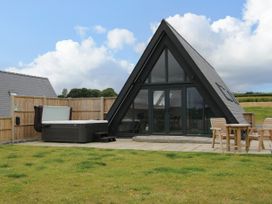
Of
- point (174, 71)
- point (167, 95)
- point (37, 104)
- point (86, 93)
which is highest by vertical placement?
point (86, 93)

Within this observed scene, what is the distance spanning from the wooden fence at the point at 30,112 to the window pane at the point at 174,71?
10.6ft

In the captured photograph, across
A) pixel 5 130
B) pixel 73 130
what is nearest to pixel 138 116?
pixel 73 130

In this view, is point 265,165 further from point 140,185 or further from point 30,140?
point 30,140

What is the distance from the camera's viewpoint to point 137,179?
6176mm

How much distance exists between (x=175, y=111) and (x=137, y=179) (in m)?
8.64

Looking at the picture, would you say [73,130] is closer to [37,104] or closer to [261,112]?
[37,104]

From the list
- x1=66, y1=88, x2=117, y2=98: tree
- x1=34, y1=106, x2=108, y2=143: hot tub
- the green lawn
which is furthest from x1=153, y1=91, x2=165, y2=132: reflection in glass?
x1=66, y1=88, x2=117, y2=98: tree

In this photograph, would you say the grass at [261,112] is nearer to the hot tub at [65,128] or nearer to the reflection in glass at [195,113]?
the reflection in glass at [195,113]

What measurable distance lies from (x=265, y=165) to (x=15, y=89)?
2105 cm

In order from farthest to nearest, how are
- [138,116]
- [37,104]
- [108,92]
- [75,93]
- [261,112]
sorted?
[108,92]
[75,93]
[261,112]
[37,104]
[138,116]

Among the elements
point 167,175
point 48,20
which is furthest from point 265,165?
point 48,20

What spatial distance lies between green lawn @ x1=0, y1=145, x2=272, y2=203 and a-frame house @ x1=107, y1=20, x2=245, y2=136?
517cm

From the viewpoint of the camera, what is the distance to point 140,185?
5672 millimetres

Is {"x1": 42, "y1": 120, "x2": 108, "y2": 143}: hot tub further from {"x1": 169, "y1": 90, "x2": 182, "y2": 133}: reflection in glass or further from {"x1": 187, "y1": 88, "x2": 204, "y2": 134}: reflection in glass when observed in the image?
{"x1": 187, "y1": 88, "x2": 204, "y2": 134}: reflection in glass
